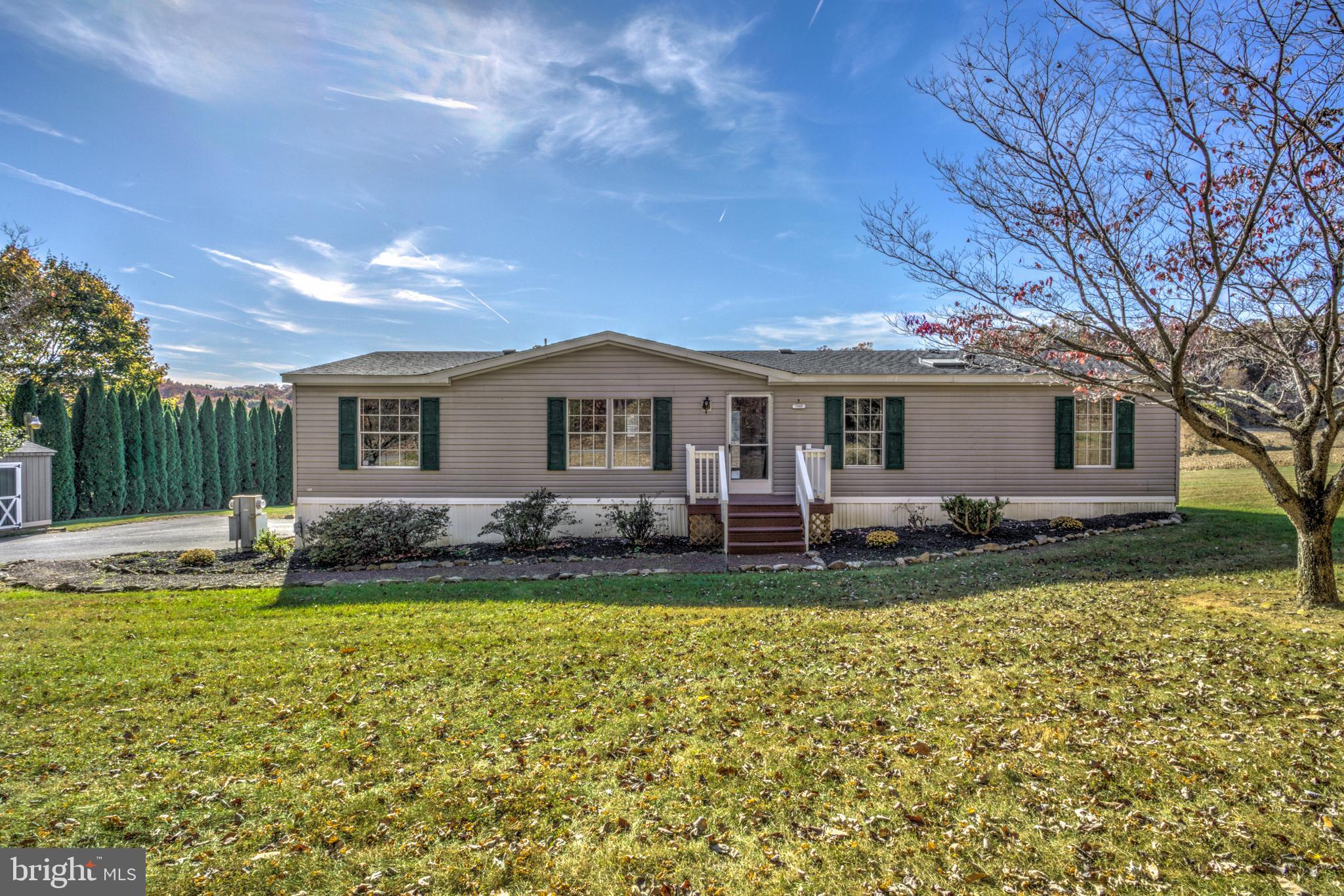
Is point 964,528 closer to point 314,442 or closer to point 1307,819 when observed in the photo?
point 1307,819

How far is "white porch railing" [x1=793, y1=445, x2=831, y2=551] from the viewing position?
1020 cm

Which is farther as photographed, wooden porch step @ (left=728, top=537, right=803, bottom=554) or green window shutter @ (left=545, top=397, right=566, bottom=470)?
green window shutter @ (left=545, top=397, right=566, bottom=470)

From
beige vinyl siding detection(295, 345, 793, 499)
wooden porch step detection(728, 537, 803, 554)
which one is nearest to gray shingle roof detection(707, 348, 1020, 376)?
beige vinyl siding detection(295, 345, 793, 499)

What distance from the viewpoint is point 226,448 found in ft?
74.6

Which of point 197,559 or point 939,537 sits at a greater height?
point 939,537

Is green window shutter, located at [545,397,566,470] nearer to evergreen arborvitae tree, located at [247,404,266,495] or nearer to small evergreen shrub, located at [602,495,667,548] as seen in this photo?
small evergreen shrub, located at [602,495,667,548]

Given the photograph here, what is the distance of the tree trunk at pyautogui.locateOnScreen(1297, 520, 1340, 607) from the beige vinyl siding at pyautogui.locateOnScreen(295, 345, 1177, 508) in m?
6.06

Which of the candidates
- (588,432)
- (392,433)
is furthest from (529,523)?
(392,433)

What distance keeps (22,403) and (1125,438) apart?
2833cm

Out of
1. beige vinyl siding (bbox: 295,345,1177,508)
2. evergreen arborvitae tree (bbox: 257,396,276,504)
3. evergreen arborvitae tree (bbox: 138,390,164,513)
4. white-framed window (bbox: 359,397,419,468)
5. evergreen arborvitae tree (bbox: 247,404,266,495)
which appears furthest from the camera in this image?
evergreen arborvitae tree (bbox: 257,396,276,504)

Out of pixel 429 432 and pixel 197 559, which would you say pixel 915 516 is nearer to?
pixel 429 432

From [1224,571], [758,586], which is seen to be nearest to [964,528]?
[1224,571]

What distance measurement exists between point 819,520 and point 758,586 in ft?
10.4

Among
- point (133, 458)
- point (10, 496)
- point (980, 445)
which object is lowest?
point (10, 496)
